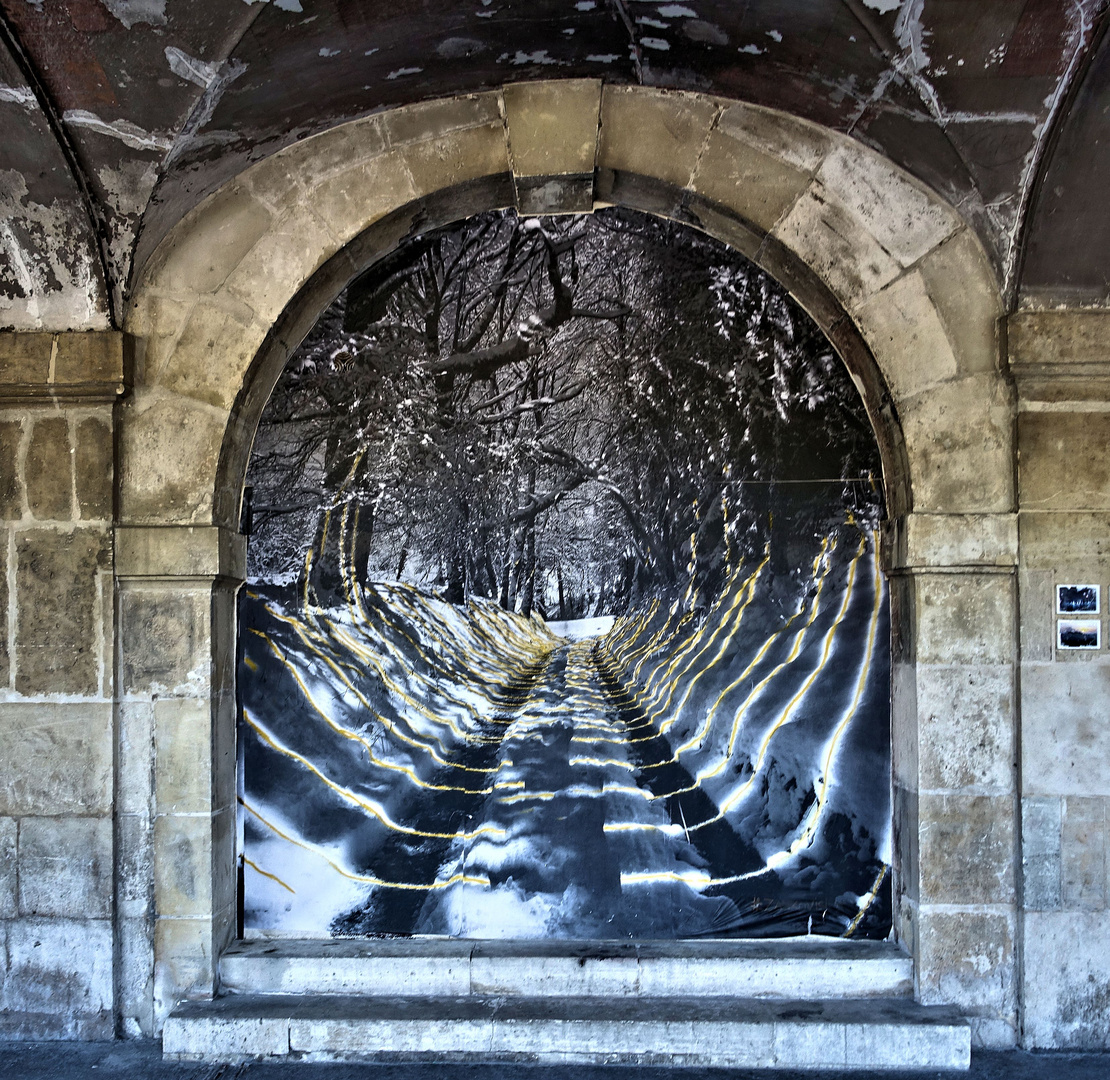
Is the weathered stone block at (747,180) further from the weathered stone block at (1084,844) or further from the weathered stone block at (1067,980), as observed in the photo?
the weathered stone block at (1067,980)

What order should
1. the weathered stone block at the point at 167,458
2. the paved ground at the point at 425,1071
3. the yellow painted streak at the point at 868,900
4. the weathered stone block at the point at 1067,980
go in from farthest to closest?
the yellow painted streak at the point at 868,900 → the weathered stone block at the point at 167,458 → the weathered stone block at the point at 1067,980 → the paved ground at the point at 425,1071

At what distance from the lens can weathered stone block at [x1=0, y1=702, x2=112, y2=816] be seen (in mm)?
3252

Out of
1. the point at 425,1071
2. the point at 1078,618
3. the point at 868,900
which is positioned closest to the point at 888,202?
the point at 1078,618

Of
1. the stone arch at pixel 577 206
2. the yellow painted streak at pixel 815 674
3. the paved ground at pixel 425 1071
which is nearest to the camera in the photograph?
the paved ground at pixel 425 1071

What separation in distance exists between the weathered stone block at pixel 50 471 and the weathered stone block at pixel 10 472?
0.13 ft

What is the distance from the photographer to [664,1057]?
307 cm

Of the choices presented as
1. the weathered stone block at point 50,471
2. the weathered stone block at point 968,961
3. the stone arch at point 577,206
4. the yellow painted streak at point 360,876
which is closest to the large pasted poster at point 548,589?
the yellow painted streak at point 360,876

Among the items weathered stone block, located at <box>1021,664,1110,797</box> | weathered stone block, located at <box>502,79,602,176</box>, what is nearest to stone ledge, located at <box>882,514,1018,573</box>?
weathered stone block, located at <box>1021,664,1110,797</box>

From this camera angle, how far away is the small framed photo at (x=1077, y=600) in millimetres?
3186

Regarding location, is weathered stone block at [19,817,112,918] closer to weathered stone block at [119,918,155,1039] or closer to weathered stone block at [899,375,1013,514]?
weathered stone block at [119,918,155,1039]

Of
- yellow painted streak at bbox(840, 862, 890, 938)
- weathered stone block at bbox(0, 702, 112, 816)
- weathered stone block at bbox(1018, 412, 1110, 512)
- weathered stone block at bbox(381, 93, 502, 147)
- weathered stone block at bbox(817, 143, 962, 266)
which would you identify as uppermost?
weathered stone block at bbox(381, 93, 502, 147)

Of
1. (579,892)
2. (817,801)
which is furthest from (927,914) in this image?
(579,892)

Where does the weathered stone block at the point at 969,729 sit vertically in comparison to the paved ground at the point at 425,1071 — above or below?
above

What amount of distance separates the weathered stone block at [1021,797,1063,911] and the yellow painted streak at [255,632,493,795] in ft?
6.81
